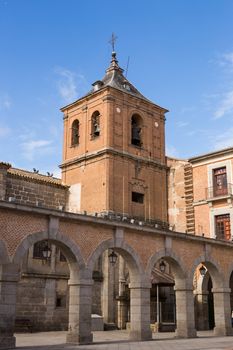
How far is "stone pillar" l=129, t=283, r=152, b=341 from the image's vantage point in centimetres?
1916

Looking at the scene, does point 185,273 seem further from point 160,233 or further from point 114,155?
point 114,155

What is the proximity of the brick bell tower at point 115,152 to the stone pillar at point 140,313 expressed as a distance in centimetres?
876

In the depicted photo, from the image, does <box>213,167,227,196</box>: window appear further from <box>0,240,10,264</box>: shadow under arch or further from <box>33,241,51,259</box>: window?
<box>0,240,10,264</box>: shadow under arch

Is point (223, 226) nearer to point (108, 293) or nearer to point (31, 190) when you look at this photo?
point (108, 293)

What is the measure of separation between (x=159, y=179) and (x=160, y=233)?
11.5 metres

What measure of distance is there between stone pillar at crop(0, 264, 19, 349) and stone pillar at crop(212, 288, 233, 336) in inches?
479

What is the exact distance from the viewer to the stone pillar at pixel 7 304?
589 inches

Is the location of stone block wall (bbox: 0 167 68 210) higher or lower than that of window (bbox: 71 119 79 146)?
lower

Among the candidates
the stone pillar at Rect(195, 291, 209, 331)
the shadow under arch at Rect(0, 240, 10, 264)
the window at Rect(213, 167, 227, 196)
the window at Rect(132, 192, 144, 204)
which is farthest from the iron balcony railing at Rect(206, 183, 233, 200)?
the shadow under arch at Rect(0, 240, 10, 264)

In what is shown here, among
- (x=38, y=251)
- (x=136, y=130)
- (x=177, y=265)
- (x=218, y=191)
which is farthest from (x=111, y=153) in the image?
(x=177, y=265)

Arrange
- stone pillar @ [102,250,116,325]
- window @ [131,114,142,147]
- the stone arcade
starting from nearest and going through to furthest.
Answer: the stone arcade, stone pillar @ [102,250,116,325], window @ [131,114,142,147]

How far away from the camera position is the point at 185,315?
2117 centimetres

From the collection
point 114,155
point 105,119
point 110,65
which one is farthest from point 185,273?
point 110,65

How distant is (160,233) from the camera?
20.9 m
